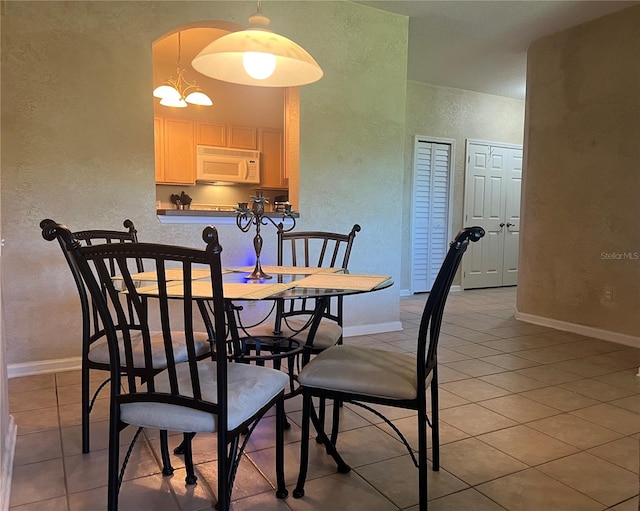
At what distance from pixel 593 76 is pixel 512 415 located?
10.1ft

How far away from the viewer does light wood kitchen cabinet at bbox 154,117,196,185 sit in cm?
550

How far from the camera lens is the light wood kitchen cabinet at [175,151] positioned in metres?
5.50

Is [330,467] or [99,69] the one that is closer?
[330,467]

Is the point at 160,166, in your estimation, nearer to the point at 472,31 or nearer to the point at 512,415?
the point at 472,31

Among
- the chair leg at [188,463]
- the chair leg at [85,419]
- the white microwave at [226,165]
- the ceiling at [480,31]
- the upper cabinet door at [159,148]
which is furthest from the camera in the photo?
the white microwave at [226,165]

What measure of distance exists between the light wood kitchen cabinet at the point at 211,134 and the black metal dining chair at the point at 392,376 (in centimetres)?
459

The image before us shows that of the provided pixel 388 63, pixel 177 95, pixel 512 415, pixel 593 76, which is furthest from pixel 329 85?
pixel 512 415

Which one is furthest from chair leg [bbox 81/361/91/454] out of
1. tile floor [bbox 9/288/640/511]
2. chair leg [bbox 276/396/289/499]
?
chair leg [bbox 276/396/289/499]

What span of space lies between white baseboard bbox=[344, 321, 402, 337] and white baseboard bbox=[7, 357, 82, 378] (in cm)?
199

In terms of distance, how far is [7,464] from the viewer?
1730 millimetres

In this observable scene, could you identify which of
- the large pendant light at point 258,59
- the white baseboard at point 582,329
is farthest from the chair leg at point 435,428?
the white baseboard at point 582,329

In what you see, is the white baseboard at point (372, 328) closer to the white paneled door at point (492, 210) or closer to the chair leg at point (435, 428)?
the chair leg at point (435, 428)

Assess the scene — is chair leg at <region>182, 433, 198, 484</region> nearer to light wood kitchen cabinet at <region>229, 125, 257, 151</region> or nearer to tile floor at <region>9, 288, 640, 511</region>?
tile floor at <region>9, 288, 640, 511</region>

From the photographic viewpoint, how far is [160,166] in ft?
18.1
